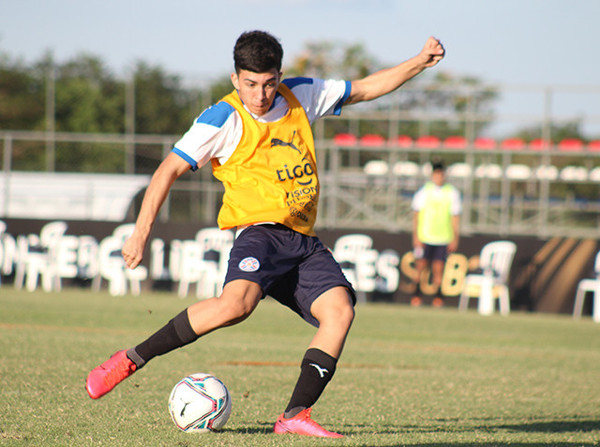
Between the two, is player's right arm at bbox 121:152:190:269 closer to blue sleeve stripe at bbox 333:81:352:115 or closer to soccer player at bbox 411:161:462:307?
blue sleeve stripe at bbox 333:81:352:115

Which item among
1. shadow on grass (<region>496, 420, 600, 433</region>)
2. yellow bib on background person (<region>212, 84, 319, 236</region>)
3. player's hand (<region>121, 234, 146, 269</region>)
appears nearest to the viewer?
player's hand (<region>121, 234, 146, 269</region>)

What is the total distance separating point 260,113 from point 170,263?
37.6 feet

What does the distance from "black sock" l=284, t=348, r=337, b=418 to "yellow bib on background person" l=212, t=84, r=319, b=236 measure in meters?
0.72

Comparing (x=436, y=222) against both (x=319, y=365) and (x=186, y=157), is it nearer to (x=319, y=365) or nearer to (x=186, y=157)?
(x=319, y=365)

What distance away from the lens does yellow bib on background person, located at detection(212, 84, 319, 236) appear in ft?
14.5

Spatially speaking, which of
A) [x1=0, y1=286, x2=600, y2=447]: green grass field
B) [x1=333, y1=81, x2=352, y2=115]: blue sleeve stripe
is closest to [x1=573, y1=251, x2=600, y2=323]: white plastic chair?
[x1=0, y1=286, x2=600, y2=447]: green grass field

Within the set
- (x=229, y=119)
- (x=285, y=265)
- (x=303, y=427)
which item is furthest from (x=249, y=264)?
(x=303, y=427)

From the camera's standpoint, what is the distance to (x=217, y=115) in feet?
14.2

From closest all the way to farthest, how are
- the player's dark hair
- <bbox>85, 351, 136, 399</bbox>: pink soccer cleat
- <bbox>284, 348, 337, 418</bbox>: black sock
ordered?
<bbox>85, 351, 136, 399</bbox>: pink soccer cleat, the player's dark hair, <bbox>284, 348, 337, 418</bbox>: black sock

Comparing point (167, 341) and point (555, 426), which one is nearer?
point (167, 341)

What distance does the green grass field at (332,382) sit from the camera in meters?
4.46

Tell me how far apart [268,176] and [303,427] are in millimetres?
1333

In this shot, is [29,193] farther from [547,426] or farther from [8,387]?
[547,426]

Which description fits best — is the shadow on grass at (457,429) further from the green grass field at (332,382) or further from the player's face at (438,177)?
the player's face at (438,177)
